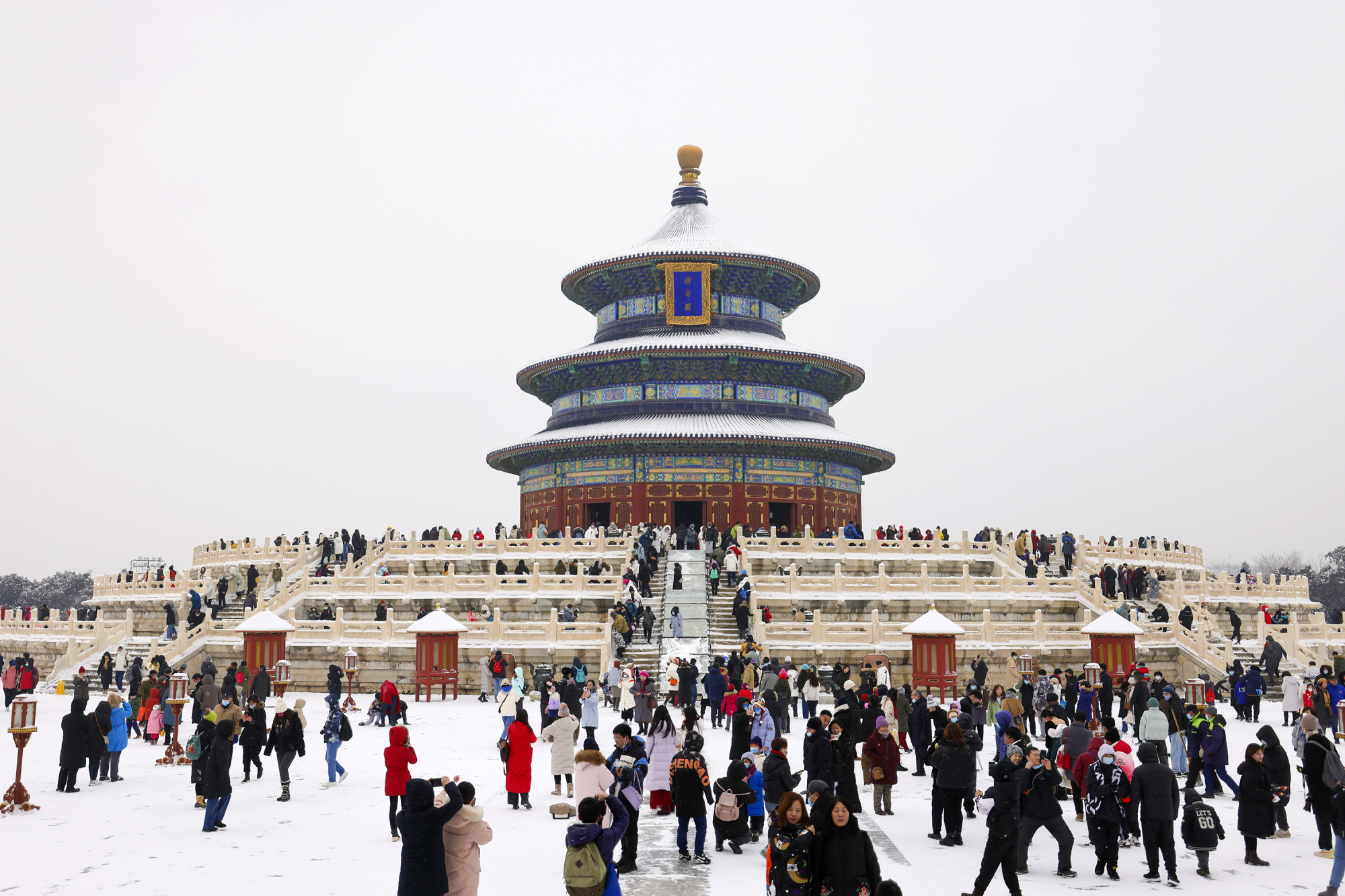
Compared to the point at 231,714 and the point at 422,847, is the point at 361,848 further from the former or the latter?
the point at 422,847

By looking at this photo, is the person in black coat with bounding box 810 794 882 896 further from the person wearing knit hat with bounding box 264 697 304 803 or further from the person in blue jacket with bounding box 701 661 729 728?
the person in blue jacket with bounding box 701 661 729 728

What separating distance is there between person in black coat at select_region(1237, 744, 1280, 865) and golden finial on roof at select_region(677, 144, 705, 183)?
5207cm

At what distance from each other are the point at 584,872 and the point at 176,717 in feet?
46.5

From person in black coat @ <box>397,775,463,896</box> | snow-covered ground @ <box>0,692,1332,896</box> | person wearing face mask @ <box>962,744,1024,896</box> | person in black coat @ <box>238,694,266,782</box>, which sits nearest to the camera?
person in black coat @ <box>397,775,463,896</box>

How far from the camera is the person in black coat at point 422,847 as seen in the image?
923 centimetres

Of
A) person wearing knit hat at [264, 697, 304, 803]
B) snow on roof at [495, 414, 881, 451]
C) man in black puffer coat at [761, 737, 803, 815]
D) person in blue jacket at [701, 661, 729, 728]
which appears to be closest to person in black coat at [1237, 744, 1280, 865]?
man in black puffer coat at [761, 737, 803, 815]

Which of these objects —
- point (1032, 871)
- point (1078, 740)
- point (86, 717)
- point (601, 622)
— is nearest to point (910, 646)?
point (601, 622)

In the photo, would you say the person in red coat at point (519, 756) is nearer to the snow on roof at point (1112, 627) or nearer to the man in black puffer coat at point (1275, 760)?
the man in black puffer coat at point (1275, 760)

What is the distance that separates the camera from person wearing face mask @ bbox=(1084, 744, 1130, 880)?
41.4 ft

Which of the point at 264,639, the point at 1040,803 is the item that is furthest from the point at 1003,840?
the point at 264,639

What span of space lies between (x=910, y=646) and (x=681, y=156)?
38.6 metres

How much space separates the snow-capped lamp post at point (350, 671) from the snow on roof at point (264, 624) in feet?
5.56

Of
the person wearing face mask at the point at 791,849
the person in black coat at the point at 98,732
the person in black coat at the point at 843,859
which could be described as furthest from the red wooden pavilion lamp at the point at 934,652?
the person in black coat at the point at 843,859

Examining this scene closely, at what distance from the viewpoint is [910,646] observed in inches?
1175
